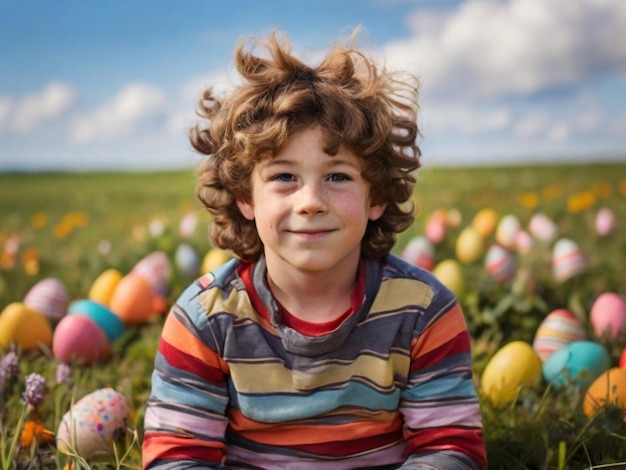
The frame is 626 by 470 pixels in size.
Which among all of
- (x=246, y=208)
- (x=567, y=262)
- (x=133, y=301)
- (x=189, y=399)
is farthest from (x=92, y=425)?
(x=567, y=262)

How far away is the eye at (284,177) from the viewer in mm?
1871

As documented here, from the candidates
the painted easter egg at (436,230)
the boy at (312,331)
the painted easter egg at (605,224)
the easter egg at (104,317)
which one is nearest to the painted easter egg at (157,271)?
the easter egg at (104,317)

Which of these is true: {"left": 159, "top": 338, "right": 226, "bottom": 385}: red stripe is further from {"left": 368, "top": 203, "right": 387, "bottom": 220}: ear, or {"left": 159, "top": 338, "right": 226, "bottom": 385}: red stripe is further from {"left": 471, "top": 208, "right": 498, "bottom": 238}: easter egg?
{"left": 471, "top": 208, "right": 498, "bottom": 238}: easter egg

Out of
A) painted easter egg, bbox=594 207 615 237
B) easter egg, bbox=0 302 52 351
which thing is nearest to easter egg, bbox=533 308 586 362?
easter egg, bbox=0 302 52 351

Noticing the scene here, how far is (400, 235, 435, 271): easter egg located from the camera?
12.6ft

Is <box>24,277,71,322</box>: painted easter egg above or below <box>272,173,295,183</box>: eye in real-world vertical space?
below

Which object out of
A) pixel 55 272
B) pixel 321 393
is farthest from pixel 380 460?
pixel 55 272

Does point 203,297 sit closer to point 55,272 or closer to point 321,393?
point 321,393

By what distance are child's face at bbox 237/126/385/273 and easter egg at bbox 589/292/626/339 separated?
1.53m

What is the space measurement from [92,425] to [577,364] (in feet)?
5.21

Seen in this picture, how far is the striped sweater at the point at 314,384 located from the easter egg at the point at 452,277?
1385mm

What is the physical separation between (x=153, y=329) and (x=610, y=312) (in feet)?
6.16

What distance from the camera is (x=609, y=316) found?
9.95 ft

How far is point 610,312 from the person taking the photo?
3.04 meters
